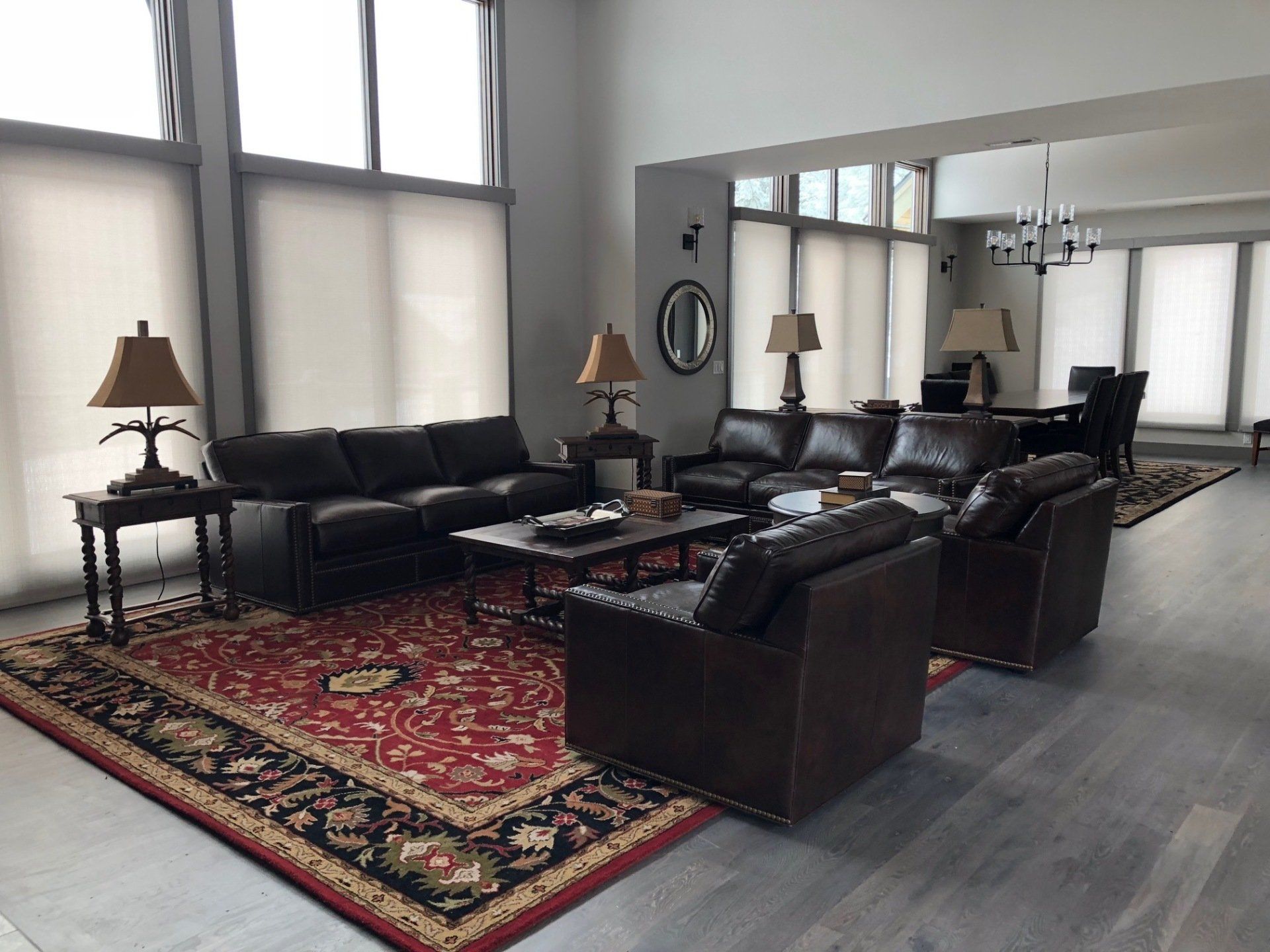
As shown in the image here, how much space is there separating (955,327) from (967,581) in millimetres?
2639

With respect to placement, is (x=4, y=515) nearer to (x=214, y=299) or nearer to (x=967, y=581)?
(x=214, y=299)

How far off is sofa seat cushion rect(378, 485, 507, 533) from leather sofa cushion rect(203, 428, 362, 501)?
11.8 inches

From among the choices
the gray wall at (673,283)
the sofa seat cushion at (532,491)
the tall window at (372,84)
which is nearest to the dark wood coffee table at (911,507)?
the sofa seat cushion at (532,491)

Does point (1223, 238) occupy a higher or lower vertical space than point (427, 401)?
higher

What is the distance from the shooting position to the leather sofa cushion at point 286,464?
16.6ft

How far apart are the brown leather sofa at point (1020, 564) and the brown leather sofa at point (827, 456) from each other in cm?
155

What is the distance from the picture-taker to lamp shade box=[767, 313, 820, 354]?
22.7ft

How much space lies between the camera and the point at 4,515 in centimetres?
482

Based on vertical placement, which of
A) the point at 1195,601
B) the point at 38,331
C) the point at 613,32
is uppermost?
the point at 613,32

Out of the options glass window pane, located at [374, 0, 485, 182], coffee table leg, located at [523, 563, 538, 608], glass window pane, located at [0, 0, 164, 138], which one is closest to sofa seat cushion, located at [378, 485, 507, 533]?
coffee table leg, located at [523, 563, 538, 608]

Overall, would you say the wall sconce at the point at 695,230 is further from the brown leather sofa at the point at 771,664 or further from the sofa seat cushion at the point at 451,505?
the brown leather sofa at the point at 771,664

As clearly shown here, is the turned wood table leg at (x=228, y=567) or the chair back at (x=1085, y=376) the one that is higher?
the chair back at (x=1085, y=376)

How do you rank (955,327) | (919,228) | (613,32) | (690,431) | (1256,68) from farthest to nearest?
(919,228)
(690,431)
(613,32)
(955,327)
(1256,68)

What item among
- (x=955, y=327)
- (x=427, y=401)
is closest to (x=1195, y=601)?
(x=955, y=327)
